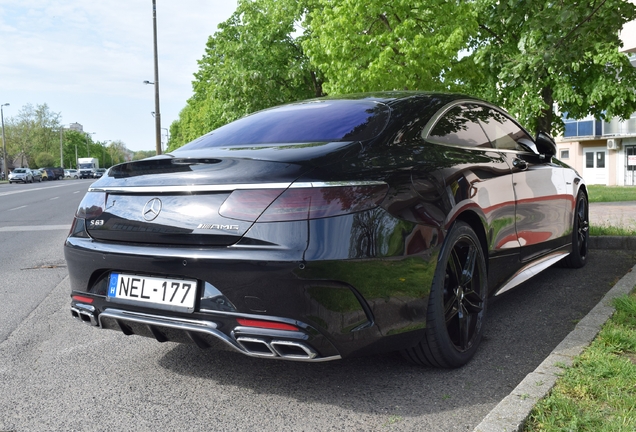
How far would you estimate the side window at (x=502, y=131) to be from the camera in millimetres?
4281

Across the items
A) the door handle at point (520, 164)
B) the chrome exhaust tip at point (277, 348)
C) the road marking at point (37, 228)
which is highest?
the door handle at point (520, 164)

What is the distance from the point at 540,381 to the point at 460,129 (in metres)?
1.68

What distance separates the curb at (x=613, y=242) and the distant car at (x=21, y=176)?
6561cm

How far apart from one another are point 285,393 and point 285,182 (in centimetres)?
109

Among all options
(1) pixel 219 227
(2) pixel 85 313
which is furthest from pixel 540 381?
(2) pixel 85 313

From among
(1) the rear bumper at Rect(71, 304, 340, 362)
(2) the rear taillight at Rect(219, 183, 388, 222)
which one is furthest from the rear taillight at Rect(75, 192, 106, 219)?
(2) the rear taillight at Rect(219, 183, 388, 222)

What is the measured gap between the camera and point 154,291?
295 centimetres

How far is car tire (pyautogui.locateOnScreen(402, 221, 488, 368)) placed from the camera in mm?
3141

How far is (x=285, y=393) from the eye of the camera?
3125 millimetres

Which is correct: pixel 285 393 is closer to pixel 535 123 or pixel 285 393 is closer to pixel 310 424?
pixel 310 424

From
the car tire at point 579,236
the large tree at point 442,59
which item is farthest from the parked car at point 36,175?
the car tire at point 579,236

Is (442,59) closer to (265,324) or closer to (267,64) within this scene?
(267,64)

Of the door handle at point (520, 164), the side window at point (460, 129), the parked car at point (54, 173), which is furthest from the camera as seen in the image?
the parked car at point (54, 173)

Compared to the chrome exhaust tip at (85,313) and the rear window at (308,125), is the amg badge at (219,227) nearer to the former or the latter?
the rear window at (308,125)
